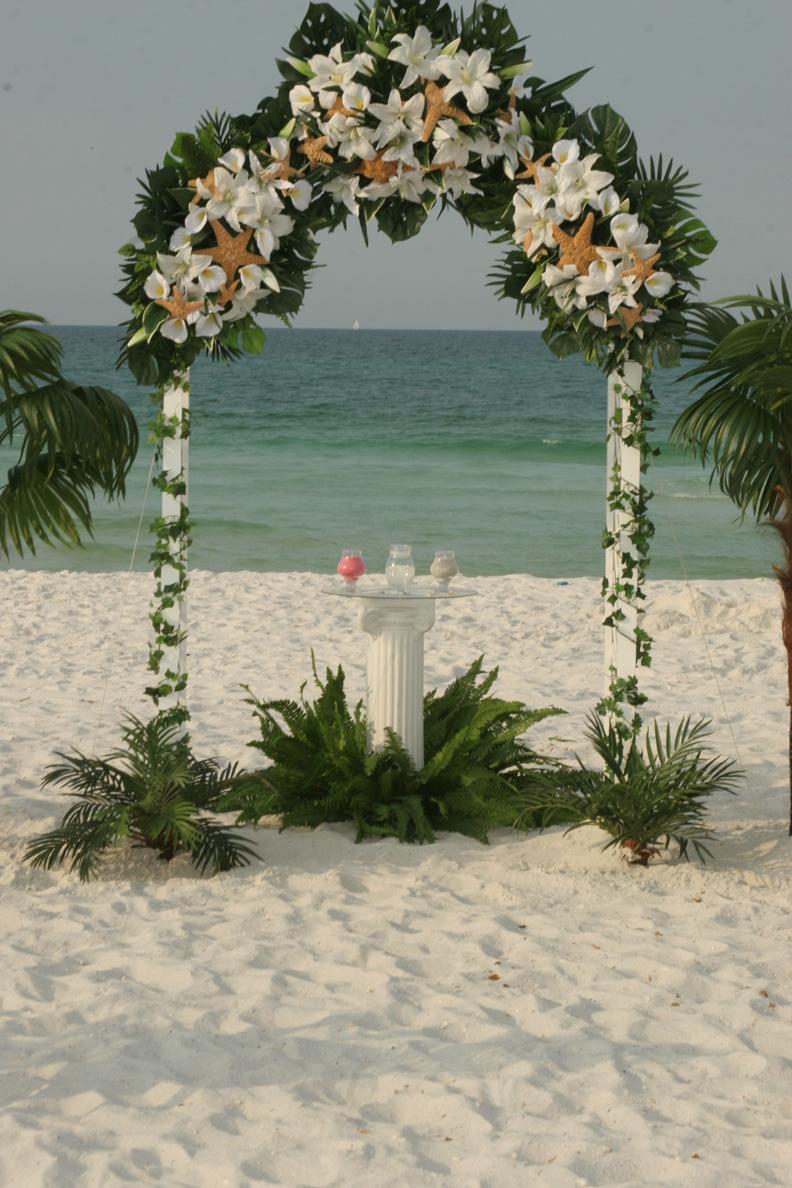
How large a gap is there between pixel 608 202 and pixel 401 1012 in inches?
126

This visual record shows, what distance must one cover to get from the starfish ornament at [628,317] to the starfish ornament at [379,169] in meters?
1.07

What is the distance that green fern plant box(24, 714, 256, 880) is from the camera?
211 inches

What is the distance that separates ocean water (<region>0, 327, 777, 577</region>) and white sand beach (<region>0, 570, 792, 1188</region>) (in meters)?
3.33

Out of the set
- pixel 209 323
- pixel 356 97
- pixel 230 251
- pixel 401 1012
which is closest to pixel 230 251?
pixel 230 251

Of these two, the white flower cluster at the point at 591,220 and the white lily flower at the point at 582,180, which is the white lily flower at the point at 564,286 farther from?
the white lily flower at the point at 582,180

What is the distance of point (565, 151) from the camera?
5.41m

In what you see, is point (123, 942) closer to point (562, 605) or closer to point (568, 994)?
point (568, 994)

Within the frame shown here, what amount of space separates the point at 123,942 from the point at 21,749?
2.83m

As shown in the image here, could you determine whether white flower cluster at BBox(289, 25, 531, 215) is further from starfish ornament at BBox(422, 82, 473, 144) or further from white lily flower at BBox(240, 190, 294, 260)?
white lily flower at BBox(240, 190, 294, 260)

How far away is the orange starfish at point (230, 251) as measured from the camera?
5520 millimetres

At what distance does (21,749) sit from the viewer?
7.27m

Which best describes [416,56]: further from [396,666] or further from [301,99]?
[396,666]

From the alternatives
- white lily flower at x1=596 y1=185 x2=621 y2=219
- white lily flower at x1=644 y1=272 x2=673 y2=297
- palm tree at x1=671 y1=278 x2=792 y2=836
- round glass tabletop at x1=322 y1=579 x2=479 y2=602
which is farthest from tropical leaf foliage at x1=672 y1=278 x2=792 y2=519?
round glass tabletop at x1=322 y1=579 x2=479 y2=602

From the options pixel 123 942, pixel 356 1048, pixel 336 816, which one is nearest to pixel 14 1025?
pixel 123 942
